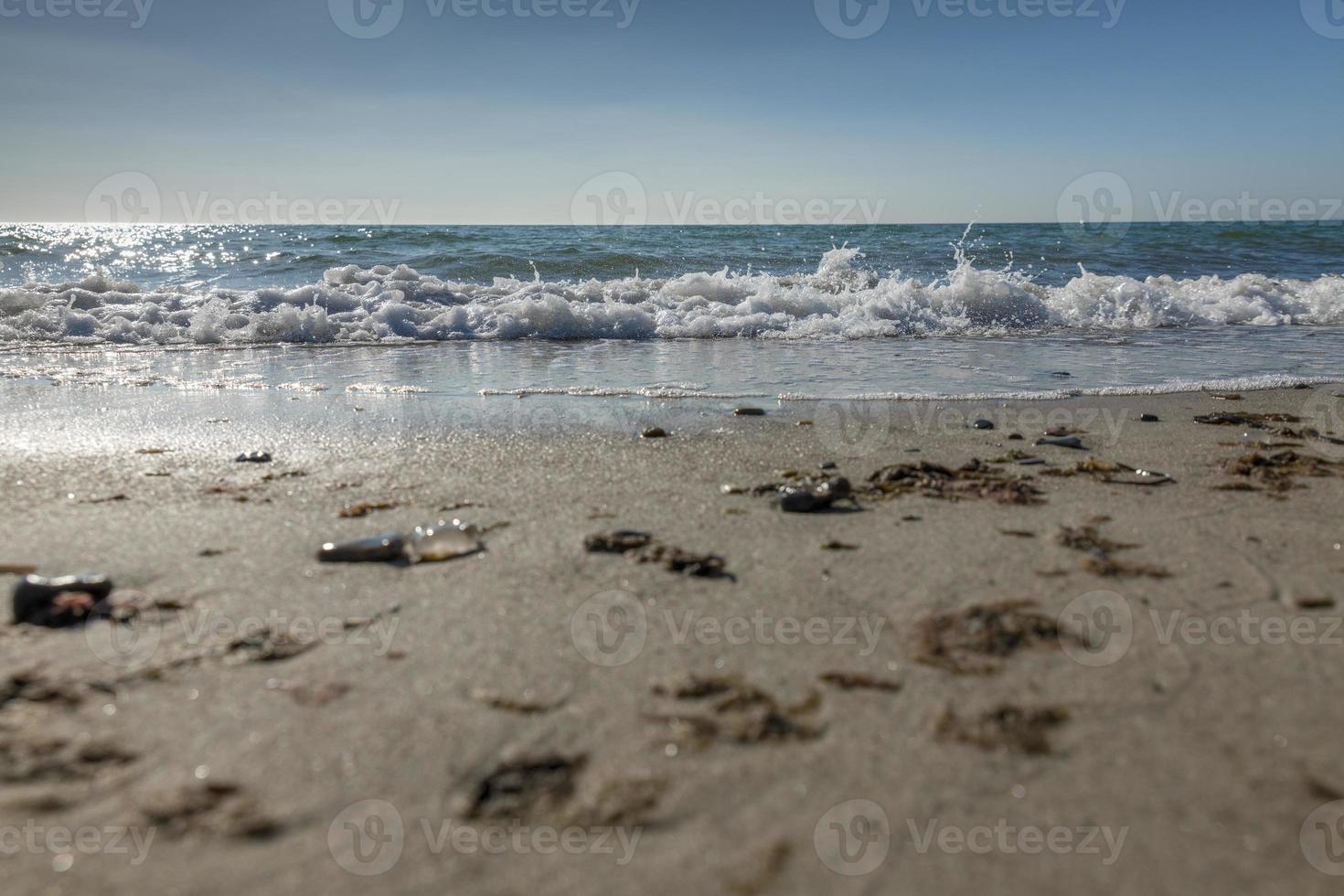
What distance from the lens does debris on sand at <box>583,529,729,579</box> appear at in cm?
222

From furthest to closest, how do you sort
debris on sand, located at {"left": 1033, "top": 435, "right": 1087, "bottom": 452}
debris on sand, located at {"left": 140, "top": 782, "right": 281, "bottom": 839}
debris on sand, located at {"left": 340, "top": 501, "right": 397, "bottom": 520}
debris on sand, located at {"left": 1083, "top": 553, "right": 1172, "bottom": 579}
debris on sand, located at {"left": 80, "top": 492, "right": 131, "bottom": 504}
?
debris on sand, located at {"left": 1033, "top": 435, "right": 1087, "bottom": 452} → debris on sand, located at {"left": 80, "top": 492, "right": 131, "bottom": 504} → debris on sand, located at {"left": 340, "top": 501, "right": 397, "bottom": 520} → debris on sand, located at {"left": 1083, "top": 553, "right": 1172, "bottom": 579} → debris on sand, located at {"left": 140, "top": 782, "right": 281, "bottom": 839}

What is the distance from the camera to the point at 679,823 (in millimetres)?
1306

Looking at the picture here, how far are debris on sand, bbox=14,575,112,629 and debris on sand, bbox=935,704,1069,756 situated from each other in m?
1.76

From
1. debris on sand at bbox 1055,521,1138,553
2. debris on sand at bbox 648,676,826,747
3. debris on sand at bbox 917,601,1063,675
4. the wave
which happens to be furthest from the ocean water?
debris on sand at bbox 648,676,826,747

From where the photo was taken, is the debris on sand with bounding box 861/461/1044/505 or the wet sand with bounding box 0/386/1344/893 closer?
the wet sand with bounding box 0/386/1344/893

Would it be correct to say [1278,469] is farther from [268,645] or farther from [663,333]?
[663,333]

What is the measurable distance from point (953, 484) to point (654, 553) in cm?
122

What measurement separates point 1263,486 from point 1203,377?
291cm

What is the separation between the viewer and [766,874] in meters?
1.21

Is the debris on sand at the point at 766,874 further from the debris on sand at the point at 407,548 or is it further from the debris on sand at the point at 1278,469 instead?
the debris on sand at the point at 1278,469

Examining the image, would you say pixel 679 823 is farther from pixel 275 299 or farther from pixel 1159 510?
pixel 275 299

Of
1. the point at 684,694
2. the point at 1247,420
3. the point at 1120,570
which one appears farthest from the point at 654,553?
the point at 1247,420

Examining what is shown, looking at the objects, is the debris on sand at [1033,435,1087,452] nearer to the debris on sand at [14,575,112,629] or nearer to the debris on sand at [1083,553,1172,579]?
the debris on sand at [1083,553,1172,579]

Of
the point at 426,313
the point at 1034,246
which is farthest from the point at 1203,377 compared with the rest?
the point at 1034,246
